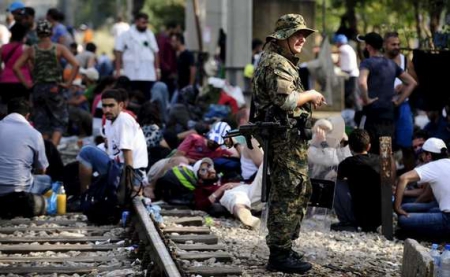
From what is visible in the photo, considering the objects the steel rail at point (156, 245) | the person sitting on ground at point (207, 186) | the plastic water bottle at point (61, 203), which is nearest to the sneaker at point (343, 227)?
the person sitting on ground at point (207, 186)

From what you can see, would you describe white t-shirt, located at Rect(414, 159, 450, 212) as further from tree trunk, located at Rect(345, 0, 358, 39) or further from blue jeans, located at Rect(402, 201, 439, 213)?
tree trunk, located at Rect(345, 0, 358, 39)

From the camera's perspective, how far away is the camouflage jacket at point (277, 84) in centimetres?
816

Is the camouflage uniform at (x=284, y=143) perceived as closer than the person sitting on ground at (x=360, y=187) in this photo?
Yes

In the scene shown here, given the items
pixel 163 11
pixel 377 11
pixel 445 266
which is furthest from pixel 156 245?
pixel 163 11

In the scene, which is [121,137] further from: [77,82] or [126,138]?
[77,82]

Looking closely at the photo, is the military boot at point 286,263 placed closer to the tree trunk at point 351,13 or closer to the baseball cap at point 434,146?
the baseball cap at point 434,146

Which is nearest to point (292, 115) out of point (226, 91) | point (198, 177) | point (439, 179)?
point (439, 179)

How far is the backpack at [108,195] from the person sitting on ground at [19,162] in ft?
2.17

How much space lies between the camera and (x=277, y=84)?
26.8 ft

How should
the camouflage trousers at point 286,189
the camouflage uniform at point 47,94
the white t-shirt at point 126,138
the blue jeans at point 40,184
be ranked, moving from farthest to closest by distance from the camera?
the camouflage uniform at point 47,94, the blue jeans at point 40,184, the white t-shirt at point 126,138, the camouflage trousers at point 286,189

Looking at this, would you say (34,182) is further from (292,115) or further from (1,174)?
(292,115)

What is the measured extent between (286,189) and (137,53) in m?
9.69

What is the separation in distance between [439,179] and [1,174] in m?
4.43

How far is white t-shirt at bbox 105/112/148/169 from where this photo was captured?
11422 mm
